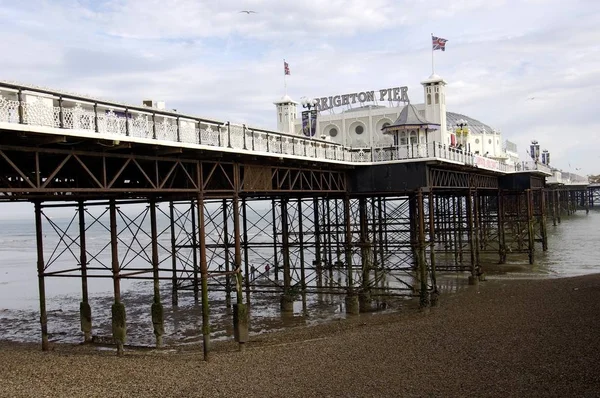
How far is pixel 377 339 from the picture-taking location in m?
19.3

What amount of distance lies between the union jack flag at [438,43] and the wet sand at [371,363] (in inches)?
959

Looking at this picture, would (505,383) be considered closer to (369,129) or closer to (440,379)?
(440,379)

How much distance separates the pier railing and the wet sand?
6127mm

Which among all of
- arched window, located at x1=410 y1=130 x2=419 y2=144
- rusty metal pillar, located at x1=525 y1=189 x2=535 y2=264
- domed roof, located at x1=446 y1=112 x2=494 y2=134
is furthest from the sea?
domed roof, located at x1=446 y1=112 x2=494 y2=134

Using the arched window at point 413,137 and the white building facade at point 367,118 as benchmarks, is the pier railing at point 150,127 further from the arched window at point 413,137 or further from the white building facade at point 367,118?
the white building facade at point 367,118

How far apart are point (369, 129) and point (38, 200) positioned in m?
29.3

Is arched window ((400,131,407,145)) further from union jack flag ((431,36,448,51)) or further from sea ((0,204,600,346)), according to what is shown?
union jack flag ((431,36,448,51))

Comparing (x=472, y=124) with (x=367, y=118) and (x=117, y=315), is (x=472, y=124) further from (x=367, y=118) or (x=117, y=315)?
(x=117, y=315)

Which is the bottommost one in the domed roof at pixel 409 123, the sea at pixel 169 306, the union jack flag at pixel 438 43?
the sea at pixel 169 306

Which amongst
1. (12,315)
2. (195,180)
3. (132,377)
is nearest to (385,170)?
(195,180)

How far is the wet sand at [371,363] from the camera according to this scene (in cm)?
1377

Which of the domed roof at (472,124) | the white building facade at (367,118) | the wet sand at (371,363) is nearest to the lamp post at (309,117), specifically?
the white building facade at (367,118)

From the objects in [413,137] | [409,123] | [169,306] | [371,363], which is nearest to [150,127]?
[371,363]

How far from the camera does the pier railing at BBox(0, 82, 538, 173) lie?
14211 mm
